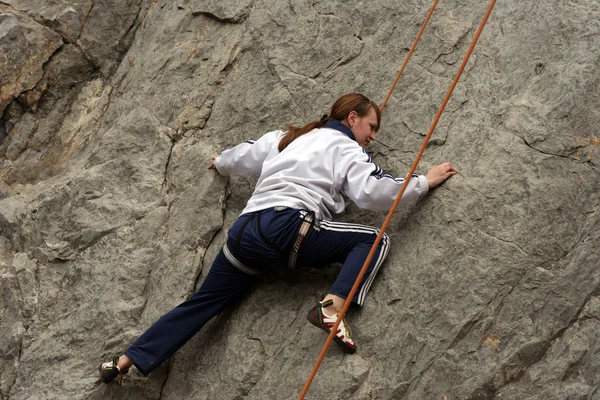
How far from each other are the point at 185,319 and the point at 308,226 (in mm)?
919

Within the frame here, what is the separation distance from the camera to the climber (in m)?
4.25

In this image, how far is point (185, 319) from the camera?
4.55m

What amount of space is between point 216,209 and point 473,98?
5.64ft

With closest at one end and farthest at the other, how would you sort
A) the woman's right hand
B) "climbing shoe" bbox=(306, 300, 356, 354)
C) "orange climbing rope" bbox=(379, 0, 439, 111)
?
"climbing shoe" bbox=(306, 300, 356, 354)
the woman's right hand
"orange climbing rope" bbox=(379, 0, 439, 111)

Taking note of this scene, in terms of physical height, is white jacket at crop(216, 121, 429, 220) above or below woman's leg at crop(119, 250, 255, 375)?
above

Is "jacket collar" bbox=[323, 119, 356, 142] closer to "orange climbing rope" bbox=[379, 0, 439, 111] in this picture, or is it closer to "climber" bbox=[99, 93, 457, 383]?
"climber" bbox=[99, 93, 457, 383]

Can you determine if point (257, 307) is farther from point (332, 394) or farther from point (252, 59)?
point (252, 59)

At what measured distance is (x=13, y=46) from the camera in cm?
625

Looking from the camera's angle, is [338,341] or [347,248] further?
[347,248]

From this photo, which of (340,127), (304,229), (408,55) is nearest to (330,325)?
(304,229)

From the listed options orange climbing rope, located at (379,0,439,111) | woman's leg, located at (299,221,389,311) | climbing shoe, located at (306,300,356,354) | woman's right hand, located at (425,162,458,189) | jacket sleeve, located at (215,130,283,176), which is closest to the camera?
climbing shoe, located at (306,300,356,354)

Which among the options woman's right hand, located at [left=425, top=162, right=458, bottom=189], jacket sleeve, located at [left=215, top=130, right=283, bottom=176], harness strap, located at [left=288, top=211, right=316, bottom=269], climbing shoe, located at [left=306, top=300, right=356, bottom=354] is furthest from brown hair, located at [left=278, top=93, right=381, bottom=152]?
climbing shoe, located at [left=306, top=300, right=356, bottom=354]

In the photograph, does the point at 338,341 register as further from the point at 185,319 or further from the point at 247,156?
the point at 247,156

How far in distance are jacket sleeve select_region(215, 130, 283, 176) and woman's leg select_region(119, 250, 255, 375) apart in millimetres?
628
